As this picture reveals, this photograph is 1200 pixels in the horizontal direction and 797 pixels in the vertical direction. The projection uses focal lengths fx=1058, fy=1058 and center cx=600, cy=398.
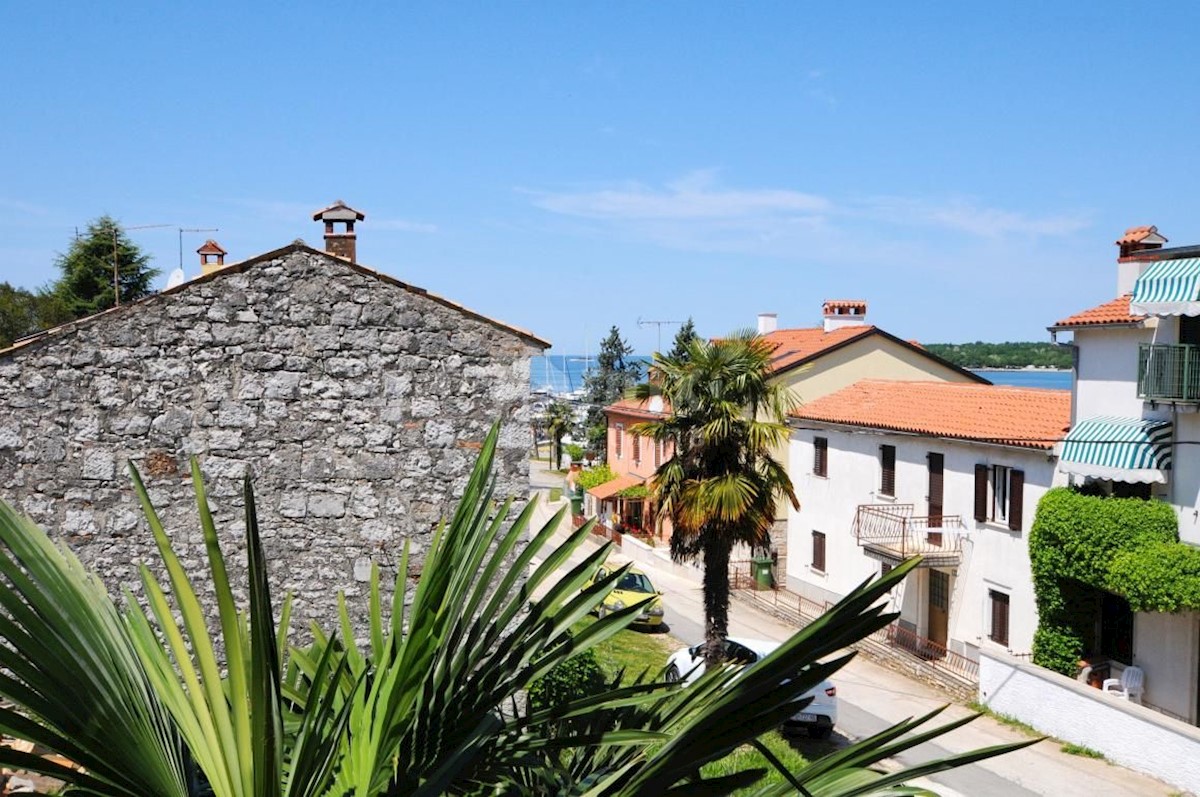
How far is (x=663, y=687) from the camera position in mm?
4844

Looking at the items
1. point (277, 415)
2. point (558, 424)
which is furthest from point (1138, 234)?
point (558, 424)

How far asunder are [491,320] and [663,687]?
5.22 meters

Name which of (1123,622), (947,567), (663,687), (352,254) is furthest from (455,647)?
(947,567)

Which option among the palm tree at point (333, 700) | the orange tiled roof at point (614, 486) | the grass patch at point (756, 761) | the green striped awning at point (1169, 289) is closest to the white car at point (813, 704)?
the grass patch at point (756, 761)

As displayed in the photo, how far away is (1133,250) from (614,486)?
27.4 m

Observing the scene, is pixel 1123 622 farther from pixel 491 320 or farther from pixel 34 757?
pixel 34 757

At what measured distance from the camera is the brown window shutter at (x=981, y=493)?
2512 centimetres

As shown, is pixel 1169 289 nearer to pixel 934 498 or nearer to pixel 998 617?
pixel 998 617

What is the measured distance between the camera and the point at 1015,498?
950 inches

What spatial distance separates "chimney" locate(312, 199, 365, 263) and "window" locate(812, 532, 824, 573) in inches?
966

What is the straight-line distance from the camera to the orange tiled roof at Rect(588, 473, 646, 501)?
45938 millimetres

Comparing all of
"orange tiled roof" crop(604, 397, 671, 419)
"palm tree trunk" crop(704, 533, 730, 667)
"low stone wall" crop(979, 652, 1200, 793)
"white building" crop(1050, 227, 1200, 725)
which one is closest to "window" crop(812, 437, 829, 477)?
"orange tiled roof" crop(604, 397, 671, 419)

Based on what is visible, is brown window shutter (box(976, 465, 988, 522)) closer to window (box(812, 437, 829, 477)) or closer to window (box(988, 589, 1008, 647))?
window (box(988, 589, 1008, 647))

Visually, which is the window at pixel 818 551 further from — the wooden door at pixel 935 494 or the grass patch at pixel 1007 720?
the grass patch at pixel 1007 720
